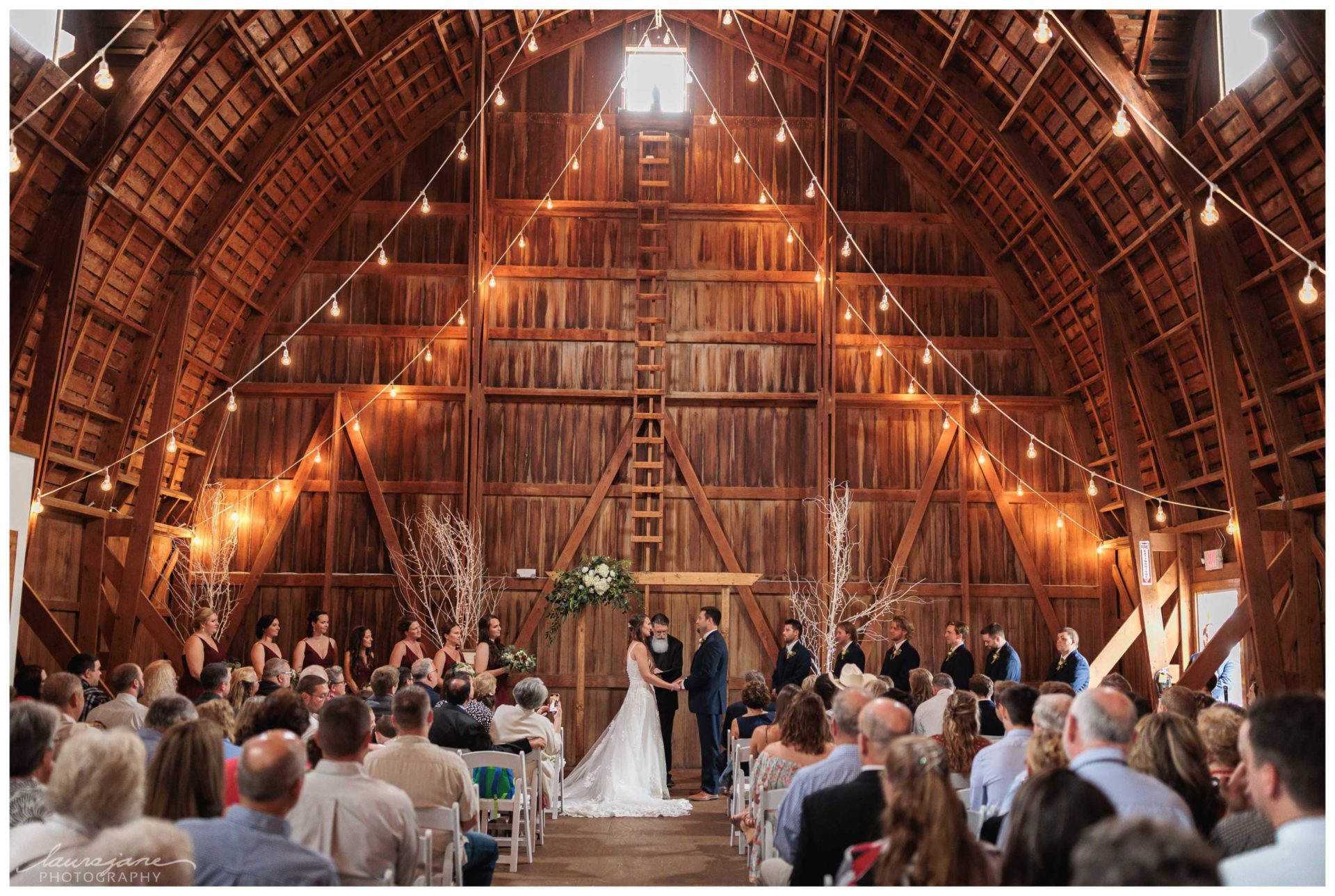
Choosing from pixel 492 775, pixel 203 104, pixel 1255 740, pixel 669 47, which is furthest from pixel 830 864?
pixel 669 47

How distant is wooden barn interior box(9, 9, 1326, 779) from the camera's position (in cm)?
1157

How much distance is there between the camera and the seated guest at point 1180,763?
3.54 m

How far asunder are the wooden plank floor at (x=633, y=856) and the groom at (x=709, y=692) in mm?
1044

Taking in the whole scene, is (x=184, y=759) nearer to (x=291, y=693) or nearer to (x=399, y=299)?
(x=291, y=693)

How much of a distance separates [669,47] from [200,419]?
7551 millimetres

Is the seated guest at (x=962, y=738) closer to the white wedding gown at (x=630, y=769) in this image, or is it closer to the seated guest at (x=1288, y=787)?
the seated guest at (x=1288, y=787)

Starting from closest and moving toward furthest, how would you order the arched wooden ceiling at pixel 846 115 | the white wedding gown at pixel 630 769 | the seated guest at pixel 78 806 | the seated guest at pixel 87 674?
the seated guest at pixel 78 806 → the seated guest at pixel 87 674 → the white wedding gown at pixel 630 769 → the arched wooden ceiling at pixel 846 115

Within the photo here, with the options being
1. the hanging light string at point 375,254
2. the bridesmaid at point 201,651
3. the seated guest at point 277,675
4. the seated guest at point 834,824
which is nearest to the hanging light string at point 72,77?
the seated guest at point 277,675

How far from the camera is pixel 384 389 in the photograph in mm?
13508

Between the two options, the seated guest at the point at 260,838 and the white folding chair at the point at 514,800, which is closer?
the seated guest at the point at 260,838

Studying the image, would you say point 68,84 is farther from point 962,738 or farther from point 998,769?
point 998,769

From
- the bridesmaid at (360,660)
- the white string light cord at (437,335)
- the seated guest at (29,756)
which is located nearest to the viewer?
the seated guest at (29,756)

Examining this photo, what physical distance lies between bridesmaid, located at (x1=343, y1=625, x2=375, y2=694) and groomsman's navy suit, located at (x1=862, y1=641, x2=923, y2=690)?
503 cm

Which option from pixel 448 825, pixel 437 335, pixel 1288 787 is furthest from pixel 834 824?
pixel 437 335
